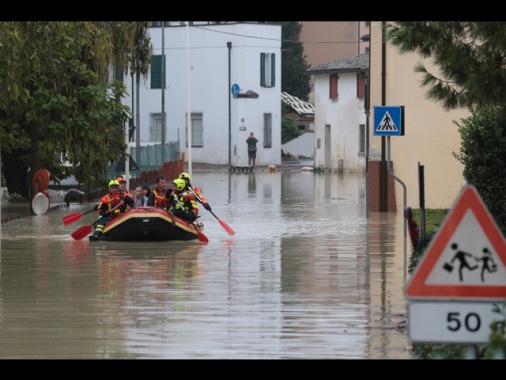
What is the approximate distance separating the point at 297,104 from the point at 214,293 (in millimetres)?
67158

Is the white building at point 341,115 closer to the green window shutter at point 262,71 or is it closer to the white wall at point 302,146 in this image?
the green window shutter at point 262,71

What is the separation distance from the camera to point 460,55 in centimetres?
1374

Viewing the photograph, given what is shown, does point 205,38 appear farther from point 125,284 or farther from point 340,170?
point 125,284

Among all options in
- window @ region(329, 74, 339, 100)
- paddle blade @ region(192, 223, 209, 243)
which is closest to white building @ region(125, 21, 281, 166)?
window @ region(329, 74, 339, 100)

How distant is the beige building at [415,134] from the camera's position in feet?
107

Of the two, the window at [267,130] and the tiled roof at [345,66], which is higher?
the tiled roof at [345,66]

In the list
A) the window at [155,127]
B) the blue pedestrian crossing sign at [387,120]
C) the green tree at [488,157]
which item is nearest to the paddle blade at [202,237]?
the blue pedestrian crossing sign at [387,120]

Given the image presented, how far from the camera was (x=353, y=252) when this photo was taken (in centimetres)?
2355

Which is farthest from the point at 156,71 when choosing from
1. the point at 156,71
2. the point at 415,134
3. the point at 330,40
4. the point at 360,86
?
the point at 415,134

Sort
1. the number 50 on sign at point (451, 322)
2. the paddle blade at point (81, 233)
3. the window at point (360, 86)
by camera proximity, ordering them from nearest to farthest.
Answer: the number 50 on sign at point (451, 322) < the paddle blade at point (81, 233) < the window at point (360, 86)

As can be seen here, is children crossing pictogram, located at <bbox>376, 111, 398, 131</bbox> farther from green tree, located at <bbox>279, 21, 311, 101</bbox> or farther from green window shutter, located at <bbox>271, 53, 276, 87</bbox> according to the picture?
green tree, located at <bbox>279, 21, 311, 101</bbox>

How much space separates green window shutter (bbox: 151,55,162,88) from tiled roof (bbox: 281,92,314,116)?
44.5 feet

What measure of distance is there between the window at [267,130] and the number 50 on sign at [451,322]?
208 feet

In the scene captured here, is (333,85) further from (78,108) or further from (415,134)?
(78,108)
